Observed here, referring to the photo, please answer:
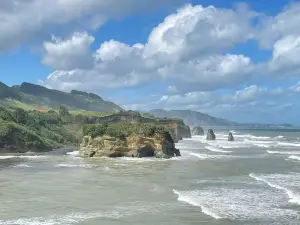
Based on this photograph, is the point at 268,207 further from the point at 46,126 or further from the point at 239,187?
the point at 46,126

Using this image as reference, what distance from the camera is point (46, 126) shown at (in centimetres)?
11619

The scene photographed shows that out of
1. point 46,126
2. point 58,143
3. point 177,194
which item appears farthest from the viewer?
point 46,126

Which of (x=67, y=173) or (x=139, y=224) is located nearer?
(x=139, y=224)

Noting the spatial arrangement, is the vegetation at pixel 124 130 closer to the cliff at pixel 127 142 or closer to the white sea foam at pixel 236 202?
the cliff at pixel 127 142

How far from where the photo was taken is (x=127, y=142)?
7469 centimetres

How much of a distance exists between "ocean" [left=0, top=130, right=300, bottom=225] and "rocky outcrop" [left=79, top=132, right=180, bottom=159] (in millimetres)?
12567

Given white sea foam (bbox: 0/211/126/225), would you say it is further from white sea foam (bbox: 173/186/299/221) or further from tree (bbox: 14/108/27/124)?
tree (bbox: 14/108/27/124)

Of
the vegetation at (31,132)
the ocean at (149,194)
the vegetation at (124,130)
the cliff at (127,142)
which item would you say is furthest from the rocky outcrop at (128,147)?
the vegetation at (31,132)

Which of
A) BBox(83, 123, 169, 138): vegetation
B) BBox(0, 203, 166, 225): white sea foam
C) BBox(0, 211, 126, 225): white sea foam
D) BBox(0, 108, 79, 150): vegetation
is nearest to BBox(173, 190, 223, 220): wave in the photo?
BBox(0, 203, 166, 225): white sea foam

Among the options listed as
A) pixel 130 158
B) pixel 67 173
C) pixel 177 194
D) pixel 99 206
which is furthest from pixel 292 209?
pixel 130 158

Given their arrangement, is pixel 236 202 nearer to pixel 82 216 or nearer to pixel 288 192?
pixel 288 192

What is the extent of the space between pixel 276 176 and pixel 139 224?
27655mm

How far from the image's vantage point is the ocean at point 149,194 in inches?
1134

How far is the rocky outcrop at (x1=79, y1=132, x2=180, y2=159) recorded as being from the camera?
74.1 meters
